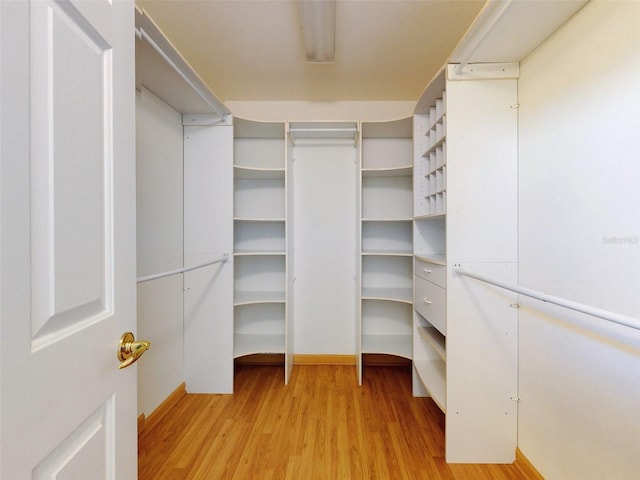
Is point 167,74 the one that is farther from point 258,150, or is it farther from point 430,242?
point 430,242

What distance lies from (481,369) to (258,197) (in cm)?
216

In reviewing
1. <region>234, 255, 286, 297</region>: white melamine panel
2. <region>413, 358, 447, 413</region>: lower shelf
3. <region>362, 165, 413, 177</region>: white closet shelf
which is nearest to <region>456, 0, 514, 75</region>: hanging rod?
<region>362, 165, 413, 177</region>: white closet shelf

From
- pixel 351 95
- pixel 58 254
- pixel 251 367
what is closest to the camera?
pixel 58 254

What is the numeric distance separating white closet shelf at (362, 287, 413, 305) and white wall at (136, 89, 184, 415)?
147 cm

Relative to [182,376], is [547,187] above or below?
above

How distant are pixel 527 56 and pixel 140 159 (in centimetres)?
220

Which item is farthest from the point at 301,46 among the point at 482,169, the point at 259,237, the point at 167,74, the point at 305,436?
the point at 305,436

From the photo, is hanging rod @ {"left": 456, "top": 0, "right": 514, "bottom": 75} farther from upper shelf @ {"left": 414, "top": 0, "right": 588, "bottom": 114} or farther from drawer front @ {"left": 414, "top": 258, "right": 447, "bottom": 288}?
drawer front @ {"left": 414, "top": 258, "right": 447, "bottom": 288}

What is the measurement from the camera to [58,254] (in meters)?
0.52

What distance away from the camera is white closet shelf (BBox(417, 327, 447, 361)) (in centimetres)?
181

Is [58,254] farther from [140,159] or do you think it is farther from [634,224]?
[634,224]

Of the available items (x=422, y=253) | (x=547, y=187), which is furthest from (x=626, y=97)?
(x=422, y=253)

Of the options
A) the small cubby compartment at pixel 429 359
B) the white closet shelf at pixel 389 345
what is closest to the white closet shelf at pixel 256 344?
the white closet shelf at pixel 389 345

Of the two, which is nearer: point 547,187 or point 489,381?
point 547,187
